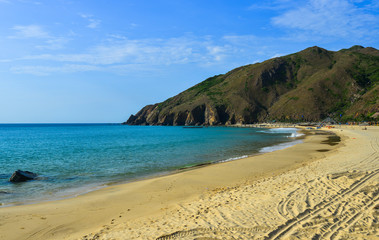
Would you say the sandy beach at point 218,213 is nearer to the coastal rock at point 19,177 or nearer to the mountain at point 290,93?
the coastal rock at point 19,177

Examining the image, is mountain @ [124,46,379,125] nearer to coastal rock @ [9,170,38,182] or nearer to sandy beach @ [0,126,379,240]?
sandy beach @ [0,126,379,240]

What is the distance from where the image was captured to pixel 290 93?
149625mm

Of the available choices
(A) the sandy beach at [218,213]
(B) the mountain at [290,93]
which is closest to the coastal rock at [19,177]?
(A) the sandy beach at [218,213]

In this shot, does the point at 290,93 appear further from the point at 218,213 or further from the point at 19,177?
the point at 218,213

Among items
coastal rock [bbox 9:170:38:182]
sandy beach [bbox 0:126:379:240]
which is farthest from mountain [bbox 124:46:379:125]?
coastal rock [bbox 9:170:38:182]

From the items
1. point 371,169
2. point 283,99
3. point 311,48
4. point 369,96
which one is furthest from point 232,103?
point 371,169

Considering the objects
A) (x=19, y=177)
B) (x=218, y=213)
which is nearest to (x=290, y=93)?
(x=19, y=177)

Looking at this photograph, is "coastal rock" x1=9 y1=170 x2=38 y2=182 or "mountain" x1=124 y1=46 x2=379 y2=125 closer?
"coastal rock" x1=9 y1=170 x2=38 y2=182

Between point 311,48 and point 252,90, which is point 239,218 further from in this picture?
point 311,48

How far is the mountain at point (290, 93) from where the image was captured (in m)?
126

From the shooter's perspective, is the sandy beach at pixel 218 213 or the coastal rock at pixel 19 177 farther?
the coastal rock at pixel 19 177

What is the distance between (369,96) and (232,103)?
76.6m

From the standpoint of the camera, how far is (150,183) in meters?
13.0

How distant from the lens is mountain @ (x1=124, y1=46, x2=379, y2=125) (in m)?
126
